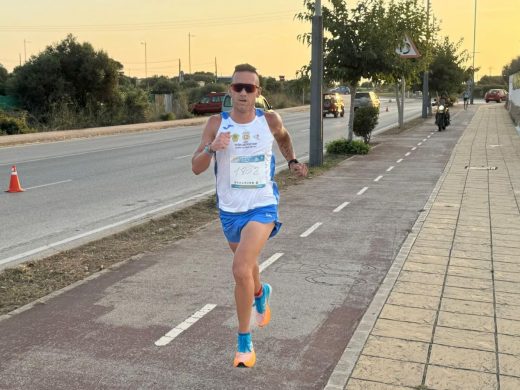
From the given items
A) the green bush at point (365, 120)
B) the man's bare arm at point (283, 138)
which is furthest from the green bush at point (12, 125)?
the man's bare arm at point (283, 138)

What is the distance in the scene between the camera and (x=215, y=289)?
5.69 m

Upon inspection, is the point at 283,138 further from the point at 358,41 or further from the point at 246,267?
the point at 358,41

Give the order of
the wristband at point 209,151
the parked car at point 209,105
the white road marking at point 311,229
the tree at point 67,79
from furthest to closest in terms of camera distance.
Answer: the parked car at point 209,105 < the tree at point 67,79 < the white road marking at point 311,229 < the wristband at point 209,151

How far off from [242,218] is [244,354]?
2.97 ft

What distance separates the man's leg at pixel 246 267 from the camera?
3910 millimetres

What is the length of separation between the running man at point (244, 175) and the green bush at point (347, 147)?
47.3 ft

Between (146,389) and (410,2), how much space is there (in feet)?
61.3

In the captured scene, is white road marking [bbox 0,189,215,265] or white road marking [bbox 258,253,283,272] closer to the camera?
white road marking [bbox 258,253,283,272]

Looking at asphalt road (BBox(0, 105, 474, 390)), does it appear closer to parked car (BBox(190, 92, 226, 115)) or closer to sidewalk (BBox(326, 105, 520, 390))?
sidewalk (BBox(326, 105, 520, 390))

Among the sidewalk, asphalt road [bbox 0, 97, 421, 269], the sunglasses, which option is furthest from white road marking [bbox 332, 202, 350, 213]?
the sunglasses

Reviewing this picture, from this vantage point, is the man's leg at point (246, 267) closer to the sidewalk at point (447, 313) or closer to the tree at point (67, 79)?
the sidewalk at point (447, 313)

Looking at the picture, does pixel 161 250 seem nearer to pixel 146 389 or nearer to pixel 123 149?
pixel 146 389

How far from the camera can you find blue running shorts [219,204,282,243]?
4125mm

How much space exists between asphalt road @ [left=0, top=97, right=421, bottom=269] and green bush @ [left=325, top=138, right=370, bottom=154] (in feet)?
3.95
